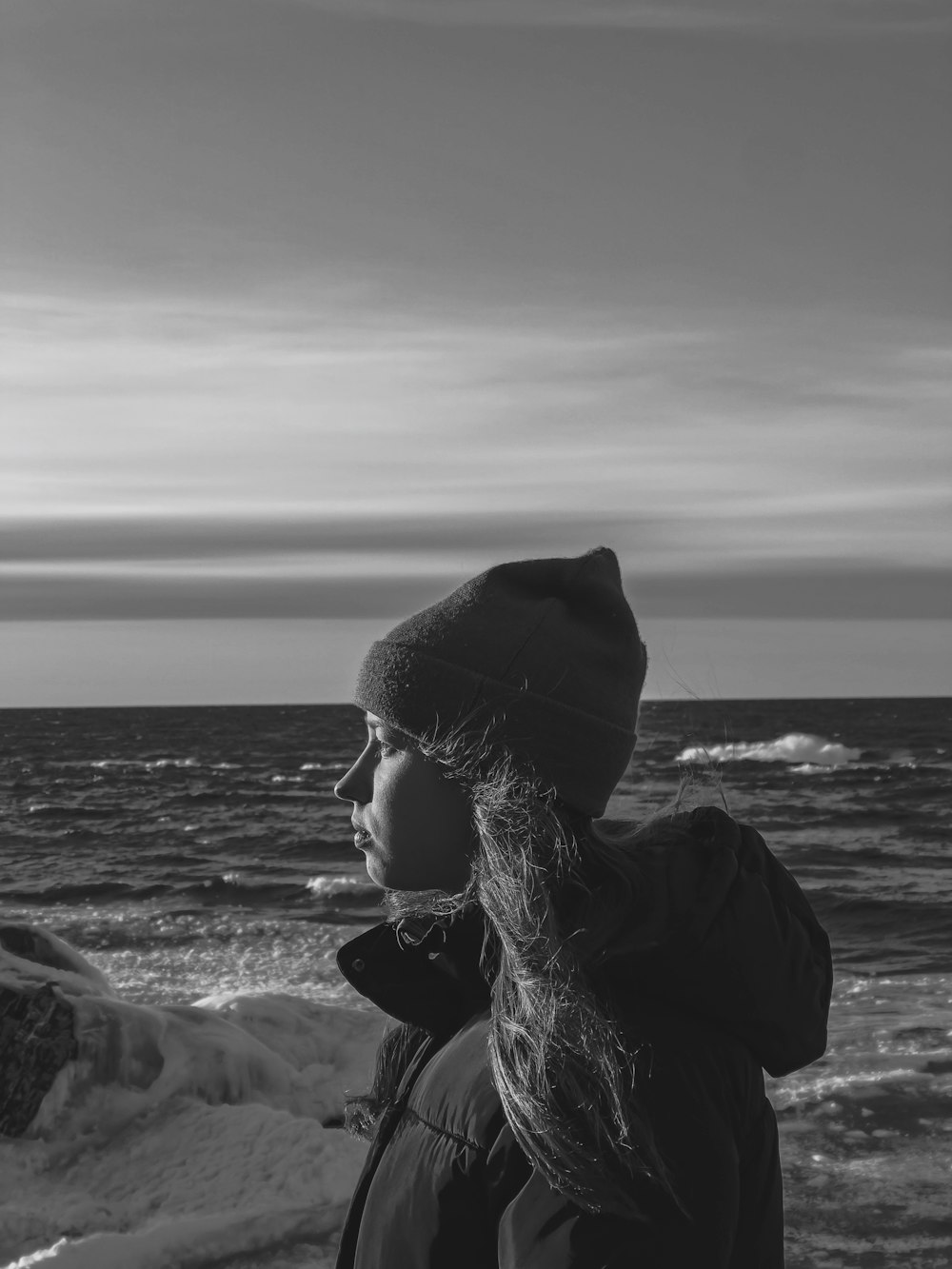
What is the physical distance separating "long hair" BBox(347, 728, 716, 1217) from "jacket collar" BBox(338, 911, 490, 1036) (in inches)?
1.0

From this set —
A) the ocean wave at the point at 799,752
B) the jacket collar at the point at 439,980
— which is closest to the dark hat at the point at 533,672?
the jacket collar at the point at 439,980

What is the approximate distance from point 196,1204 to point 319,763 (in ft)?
149

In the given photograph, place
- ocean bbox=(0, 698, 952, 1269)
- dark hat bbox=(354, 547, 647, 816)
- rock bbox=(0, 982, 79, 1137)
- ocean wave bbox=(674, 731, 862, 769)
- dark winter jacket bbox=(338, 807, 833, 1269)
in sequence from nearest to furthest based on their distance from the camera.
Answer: dark winter jacket bbox=(338, 807, 833, 1269) → dark hat bbox=(354, 547, 647, 816) → ocean bbox=(0, 698, 952, 1269) → rock bbox=(0, 982, 79, 1137) → ocean wave bbox=(674, 731, 862, 769)

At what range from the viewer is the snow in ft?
16.0

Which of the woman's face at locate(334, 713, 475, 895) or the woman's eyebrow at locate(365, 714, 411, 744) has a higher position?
the woman's eyebrow at locate(365, 714, 411, 744)

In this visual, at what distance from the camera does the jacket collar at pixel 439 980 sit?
1787 millimetres

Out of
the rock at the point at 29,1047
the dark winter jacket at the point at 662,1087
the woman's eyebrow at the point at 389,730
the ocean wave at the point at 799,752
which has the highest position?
the woman's eyebrow at the point at 389,730

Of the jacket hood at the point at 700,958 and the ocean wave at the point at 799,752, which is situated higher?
the jacket hood at the point at 700,958

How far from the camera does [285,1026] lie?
283 inches

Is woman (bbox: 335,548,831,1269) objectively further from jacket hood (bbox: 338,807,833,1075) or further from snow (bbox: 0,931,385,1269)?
snow (bbox: 0,931,385,1269)

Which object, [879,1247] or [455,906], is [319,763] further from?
[455,906]

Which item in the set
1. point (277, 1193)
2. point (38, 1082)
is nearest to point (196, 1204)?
point (277, 1193)

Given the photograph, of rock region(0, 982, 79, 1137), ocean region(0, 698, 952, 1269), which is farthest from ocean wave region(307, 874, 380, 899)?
rock region(0, 982, 79, 1137)

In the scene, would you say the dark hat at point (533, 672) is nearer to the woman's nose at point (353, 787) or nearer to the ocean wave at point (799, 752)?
the woman's nose at point (353, 787)
